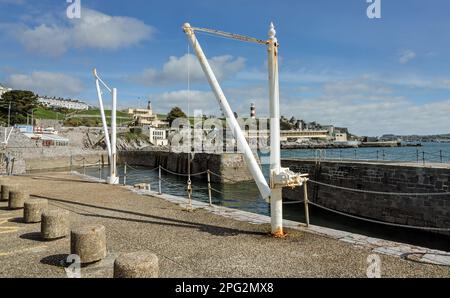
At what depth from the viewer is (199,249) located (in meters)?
7.01

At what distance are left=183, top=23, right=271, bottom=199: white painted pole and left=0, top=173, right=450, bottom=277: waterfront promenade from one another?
1.32m

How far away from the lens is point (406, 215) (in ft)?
49.6

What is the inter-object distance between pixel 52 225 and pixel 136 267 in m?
4.13

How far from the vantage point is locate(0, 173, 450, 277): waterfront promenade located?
5773 mm

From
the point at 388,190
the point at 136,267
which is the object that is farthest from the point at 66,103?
the point at 136,267

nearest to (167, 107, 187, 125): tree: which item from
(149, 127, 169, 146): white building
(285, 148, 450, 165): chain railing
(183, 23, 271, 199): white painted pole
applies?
(149, 127, 169, 146): white building

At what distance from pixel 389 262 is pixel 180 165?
43.4m

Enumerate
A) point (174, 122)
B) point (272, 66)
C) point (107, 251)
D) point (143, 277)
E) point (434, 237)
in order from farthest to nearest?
point (174, 122)
point (434, 237)
point (272, 66)
point (107, 251)
point (143, 277)

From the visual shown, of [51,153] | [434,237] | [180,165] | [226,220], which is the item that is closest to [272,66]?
[226,220]

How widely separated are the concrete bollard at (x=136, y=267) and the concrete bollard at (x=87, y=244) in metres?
1.60

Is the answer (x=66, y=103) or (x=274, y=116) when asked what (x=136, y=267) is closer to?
(x=274, y=116)

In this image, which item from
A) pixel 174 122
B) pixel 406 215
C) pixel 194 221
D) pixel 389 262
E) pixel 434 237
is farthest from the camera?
pixel 174 122
